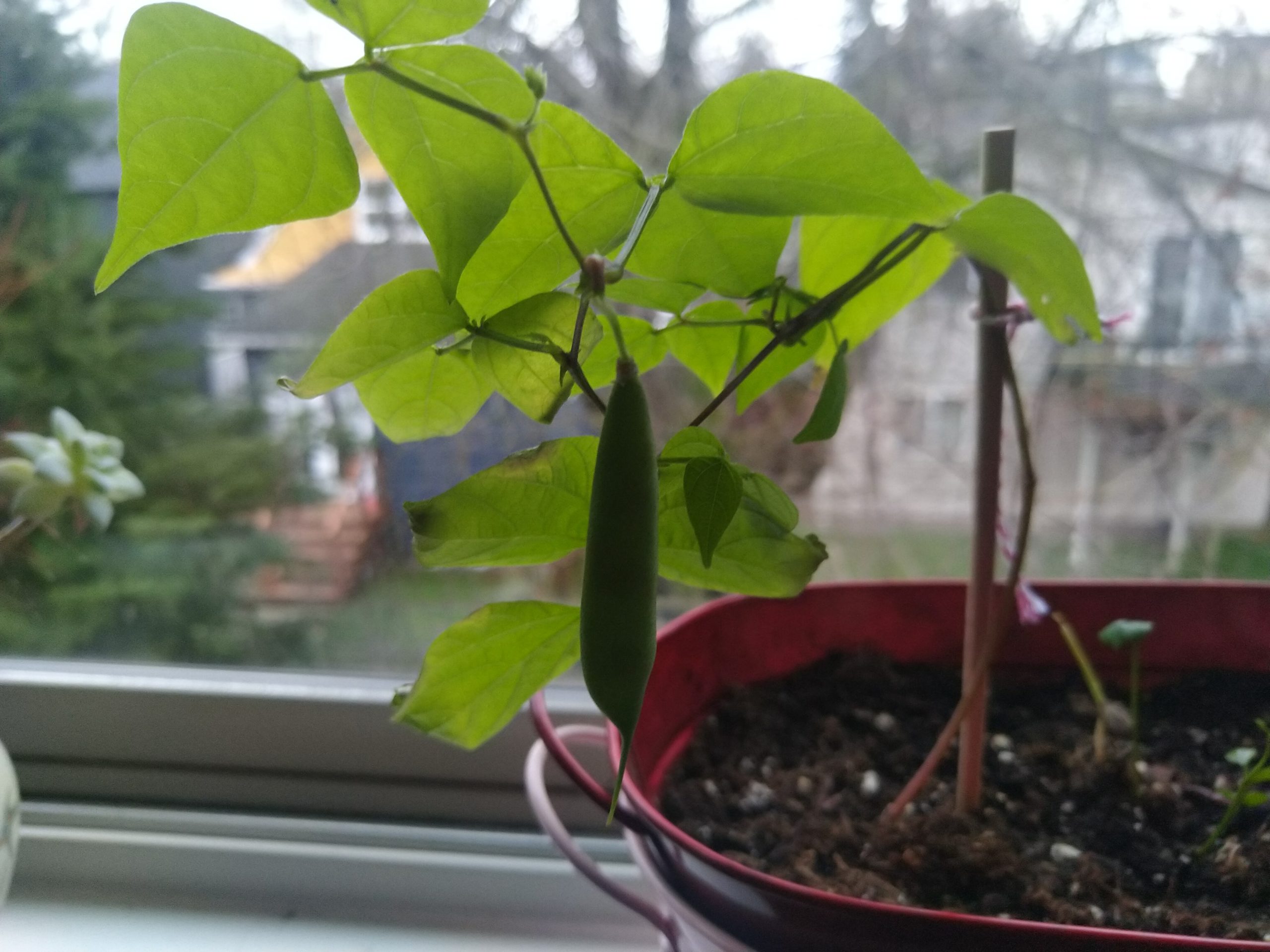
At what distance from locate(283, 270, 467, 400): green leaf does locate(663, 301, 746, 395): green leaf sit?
0.13 m

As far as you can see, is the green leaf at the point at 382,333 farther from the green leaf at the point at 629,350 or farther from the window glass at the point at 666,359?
the window glass at the point at 666,359

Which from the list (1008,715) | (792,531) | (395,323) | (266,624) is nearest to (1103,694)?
(1008,715)

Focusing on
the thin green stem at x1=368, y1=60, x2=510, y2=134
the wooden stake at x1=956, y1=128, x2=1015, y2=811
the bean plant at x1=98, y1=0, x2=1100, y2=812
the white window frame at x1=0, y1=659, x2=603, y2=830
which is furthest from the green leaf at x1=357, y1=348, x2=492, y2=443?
the white window frame at x1=0, y1=659, x2=603, y2=830

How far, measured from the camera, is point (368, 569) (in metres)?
0.73

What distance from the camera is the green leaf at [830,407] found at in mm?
347

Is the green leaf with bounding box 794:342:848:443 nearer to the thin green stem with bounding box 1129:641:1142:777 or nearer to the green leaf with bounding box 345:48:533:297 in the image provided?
the green leaf with bounding box 345:48:533:297

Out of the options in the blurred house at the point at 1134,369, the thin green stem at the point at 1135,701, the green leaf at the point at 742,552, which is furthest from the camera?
the blurred house at the point at 1134,369

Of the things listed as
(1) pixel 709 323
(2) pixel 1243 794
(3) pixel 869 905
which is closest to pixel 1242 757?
(2) pixel 1243 794

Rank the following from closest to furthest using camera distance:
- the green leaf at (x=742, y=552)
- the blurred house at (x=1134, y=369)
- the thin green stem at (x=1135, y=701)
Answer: the green leaf at (x=742, y=552), the thin green stem at (x=1135, y=701), the blurred house at (x=1134, y=369)

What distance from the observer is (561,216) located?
31cm

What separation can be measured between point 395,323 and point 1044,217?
25 cm

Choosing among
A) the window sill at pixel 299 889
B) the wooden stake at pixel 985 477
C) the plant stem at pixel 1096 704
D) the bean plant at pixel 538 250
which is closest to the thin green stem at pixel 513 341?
the bean plant at pixel 538 250

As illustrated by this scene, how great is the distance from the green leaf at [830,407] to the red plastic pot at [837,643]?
0.17 m

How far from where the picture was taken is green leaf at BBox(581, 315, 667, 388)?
14.3 inches
